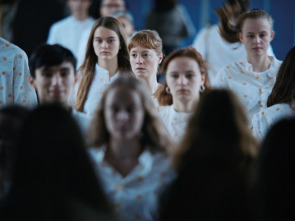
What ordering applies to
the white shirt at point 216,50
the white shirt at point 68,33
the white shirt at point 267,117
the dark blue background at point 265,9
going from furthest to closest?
1. the dark blue background at point 265,9
2. the white shirt at point 68,33
3. the white shirt at point 216,50
4. the white shirt at point 267,117

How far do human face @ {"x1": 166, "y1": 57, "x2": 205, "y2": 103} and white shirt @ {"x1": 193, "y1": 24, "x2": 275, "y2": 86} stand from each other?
151 cm

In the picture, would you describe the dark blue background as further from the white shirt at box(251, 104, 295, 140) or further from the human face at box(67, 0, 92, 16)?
the white shirt at box(251, 104, 295, 140)

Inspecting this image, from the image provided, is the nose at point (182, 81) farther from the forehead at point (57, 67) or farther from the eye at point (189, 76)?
the forehead at point (57, 67)

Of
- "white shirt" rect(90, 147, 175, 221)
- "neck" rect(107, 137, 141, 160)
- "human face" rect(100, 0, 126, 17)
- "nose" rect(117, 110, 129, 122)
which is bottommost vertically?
"white shirt" rect(90, 147, 175, 221)

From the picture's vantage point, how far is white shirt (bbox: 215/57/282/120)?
413 cm

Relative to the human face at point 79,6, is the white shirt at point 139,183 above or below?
below

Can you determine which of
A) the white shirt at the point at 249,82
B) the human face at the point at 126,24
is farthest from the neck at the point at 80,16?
the white shirt at the point at 249,82

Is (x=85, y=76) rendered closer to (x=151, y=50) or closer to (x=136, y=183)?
(x=151, y=50)

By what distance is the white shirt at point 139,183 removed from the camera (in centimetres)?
266

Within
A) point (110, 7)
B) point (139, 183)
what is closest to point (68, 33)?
point (110, 7)

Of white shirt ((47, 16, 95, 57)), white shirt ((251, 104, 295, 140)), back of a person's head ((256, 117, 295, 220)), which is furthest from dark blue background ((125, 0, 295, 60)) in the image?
back of a person's head ((256, 117, 295, 220))

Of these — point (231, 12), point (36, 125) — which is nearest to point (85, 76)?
point (231, 12)

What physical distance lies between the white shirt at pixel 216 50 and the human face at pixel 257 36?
668 millimetres

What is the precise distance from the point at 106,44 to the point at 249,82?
3.34 feet
